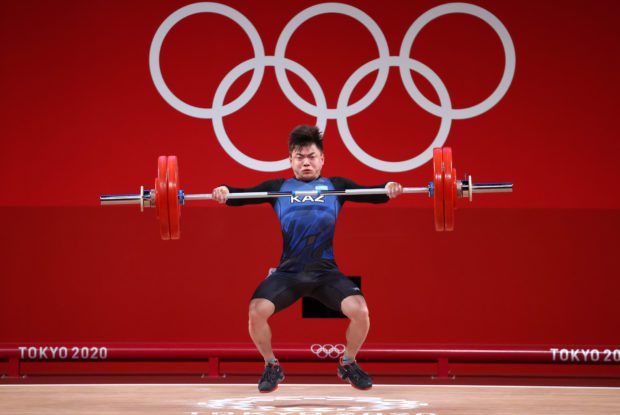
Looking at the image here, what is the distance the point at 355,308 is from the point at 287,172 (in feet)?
7.10

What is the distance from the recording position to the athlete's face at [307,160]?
4.25m

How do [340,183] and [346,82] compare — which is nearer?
[340,183]

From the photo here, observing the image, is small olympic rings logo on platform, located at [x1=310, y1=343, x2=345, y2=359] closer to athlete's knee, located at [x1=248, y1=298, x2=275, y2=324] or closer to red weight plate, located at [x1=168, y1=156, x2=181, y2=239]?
athlete's knee, located at [x1=248, y1=298, x2=275, y2=324]

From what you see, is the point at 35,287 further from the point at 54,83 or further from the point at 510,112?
the point at 510,112

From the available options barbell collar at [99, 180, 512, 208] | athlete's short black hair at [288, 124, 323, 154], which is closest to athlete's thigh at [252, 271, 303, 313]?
barbell collar at [99, 180, 512, 208]

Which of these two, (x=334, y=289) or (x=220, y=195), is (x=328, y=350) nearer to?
(x=334, y=289)

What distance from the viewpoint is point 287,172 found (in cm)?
593

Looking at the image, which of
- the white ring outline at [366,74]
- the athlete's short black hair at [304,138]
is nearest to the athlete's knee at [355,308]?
the athlete's short black hair at [304,138]

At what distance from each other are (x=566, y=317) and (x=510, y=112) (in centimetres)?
152

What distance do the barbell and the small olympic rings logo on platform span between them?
1799mm

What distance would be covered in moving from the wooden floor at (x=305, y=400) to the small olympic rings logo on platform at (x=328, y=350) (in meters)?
0.39

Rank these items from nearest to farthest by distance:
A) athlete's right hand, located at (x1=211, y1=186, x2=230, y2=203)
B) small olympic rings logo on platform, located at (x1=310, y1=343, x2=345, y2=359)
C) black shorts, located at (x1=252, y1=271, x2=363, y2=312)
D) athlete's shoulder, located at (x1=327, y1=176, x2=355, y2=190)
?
1. black shorts, located at (x1=252, y1=271, x2=363, y2=312)
2. athlete's right hand, located at (x1=211, y1=186, x2=230, y2=203)
3. athlete's shoulder, located at (x1=327, y1=176, x2=355, y2=190)
4. small olympic rings logo on platform, located at (x1=310, y1=343, x2=345, y2=359)

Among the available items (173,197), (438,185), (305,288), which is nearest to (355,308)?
(305,288)

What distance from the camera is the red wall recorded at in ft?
19.3
